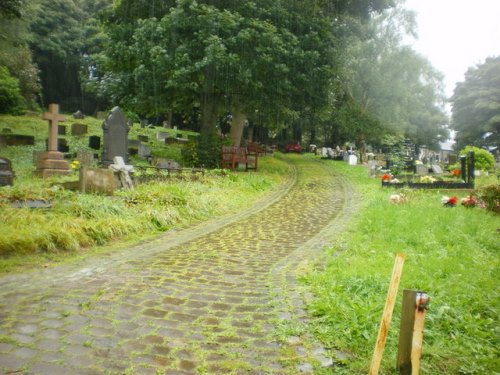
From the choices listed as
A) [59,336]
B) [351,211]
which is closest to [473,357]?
[59,336]

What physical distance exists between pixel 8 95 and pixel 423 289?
99.0 ft

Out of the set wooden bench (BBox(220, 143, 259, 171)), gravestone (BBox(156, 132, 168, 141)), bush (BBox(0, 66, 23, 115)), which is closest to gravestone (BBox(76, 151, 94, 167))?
wooden bench (BBox(220, 143, 259, 171))

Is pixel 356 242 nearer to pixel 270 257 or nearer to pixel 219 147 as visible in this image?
pixel 270 257

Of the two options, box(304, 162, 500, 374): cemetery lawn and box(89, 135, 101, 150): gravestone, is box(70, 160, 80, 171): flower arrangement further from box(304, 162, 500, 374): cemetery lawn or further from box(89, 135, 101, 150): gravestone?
box(304, 162, 500, 374): cemetery lawn

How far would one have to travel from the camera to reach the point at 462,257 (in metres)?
5.74

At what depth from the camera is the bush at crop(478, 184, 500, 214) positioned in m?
10.1

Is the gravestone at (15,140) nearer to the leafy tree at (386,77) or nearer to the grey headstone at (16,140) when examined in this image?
the grey headstone at (16,140)

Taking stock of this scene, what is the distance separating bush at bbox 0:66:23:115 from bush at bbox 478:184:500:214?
29064 millimetres

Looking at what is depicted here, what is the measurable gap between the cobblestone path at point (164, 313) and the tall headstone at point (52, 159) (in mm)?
8422

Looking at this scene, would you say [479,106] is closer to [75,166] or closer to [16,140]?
[75,166]

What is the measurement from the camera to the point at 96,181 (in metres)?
9.55

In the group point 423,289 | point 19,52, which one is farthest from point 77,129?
point 423,289

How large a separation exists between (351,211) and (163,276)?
22.7 feet

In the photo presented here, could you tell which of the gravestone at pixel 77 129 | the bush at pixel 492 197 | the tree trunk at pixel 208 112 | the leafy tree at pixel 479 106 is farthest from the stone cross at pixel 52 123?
the leafy tree at pixel 479 106
